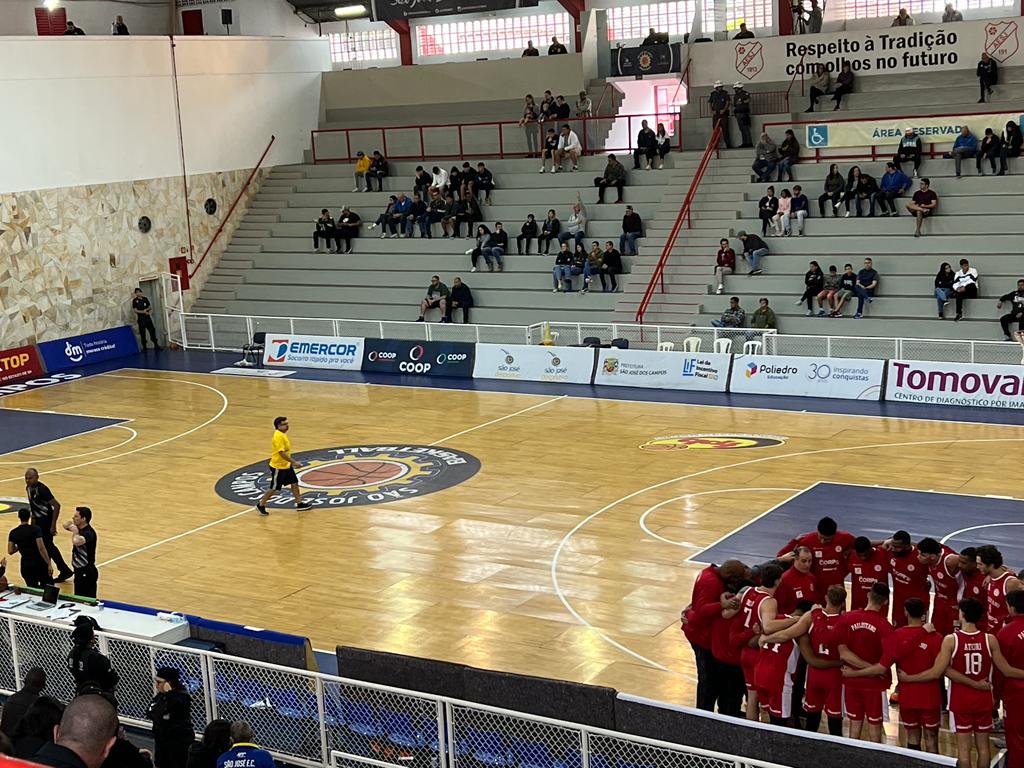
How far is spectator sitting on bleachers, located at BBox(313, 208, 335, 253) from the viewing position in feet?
121

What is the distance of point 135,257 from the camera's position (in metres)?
36.1

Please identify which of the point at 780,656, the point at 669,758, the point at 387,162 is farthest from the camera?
the point at 387,162

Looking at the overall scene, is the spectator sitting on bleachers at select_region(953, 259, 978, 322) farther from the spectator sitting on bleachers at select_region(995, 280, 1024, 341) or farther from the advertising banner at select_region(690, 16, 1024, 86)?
the advertising banner at select_region(690, 16, 1024, 86)

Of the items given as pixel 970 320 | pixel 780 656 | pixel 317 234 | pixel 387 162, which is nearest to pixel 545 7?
pixel 387 162

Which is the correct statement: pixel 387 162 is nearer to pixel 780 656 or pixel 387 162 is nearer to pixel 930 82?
pixel 930 82

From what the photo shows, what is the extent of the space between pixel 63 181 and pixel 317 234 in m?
6.93

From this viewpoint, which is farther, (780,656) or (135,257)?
(135,257)

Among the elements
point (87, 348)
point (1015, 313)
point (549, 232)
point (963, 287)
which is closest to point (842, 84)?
point (549, 232)

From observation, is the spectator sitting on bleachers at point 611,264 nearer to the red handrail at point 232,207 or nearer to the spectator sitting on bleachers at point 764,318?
the spectator sitting on bleachers at point 764,318

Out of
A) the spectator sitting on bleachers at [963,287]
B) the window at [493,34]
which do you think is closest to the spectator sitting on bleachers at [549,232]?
the window at [493,34]

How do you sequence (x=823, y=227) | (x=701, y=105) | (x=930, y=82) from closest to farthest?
(x=823, y=227) → (x=930, y=82) → (x=701, y=105)

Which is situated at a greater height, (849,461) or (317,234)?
(317,234)

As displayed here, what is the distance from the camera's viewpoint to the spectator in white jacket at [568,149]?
35656 mm

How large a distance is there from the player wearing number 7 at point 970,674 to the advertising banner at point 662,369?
16702mm
